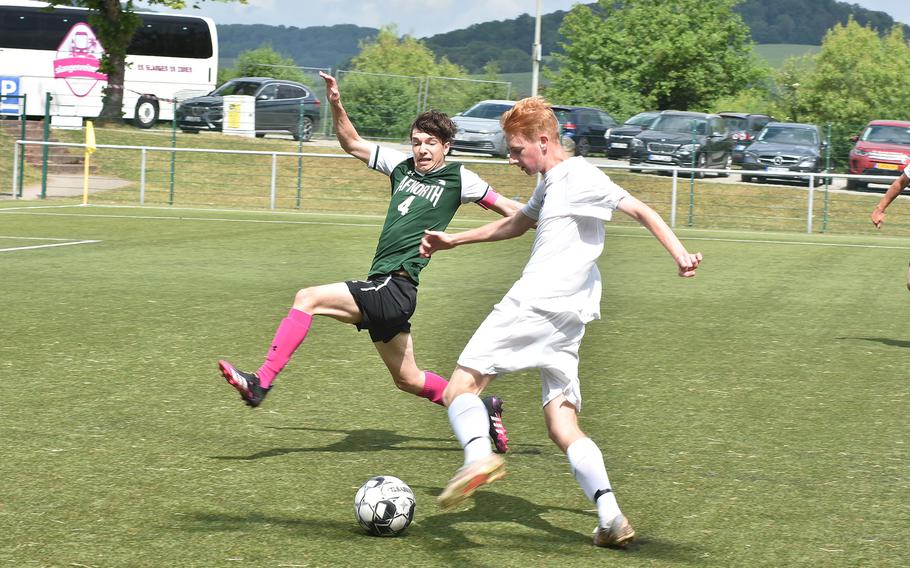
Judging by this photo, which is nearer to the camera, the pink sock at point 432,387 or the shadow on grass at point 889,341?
the pink sock at point 432,387

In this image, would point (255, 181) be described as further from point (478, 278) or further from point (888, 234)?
point (478, 278)

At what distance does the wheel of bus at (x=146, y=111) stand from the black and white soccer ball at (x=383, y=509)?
108ft

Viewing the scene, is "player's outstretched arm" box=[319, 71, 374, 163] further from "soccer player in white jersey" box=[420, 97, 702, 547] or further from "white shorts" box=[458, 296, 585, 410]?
"white shorts" box=[458, 296, 585, 410]

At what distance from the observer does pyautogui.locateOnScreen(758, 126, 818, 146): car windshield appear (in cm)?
2969

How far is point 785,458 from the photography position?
578 centimetres

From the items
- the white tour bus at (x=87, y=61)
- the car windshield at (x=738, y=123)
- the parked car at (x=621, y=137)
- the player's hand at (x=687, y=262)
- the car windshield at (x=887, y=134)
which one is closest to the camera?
the player's hand at (x=687, y=262)

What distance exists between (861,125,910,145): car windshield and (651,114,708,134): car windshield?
3837 mm

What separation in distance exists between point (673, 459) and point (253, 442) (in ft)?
6.56

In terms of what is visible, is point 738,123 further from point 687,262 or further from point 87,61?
point 687,262

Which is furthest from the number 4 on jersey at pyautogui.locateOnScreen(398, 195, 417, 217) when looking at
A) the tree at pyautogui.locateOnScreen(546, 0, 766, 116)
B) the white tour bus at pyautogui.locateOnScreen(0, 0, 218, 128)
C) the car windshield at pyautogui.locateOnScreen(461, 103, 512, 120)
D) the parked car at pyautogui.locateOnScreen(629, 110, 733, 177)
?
the tree at pyautogui.locateOnScreen(546, 0, 766, 116)

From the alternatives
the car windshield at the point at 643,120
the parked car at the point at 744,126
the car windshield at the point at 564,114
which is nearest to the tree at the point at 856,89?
the parked car at the point at 744,126

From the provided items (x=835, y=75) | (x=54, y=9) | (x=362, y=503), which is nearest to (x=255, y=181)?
(x=54, y=9)

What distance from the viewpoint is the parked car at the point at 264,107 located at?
3419cm

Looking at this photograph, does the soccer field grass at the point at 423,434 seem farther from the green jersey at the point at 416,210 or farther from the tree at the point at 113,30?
the tree at the point at 113,30
